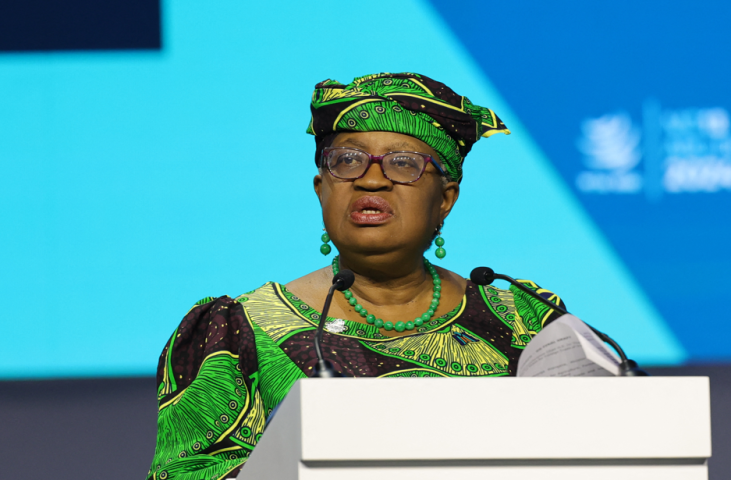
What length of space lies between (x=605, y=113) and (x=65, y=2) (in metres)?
2.13

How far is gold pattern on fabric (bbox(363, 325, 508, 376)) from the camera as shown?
198 cm

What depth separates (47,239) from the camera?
3.21 m

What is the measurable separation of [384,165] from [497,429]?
3.63ft

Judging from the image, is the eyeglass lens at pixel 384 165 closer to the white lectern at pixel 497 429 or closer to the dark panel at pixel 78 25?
the white lectern at pixel 497 429

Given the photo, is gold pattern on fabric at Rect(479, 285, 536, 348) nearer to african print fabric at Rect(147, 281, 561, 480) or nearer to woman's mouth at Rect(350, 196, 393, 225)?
african print fabric at Rect(147, 281, 561, 480)

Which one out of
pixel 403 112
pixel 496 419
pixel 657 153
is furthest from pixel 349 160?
pixel 657 153

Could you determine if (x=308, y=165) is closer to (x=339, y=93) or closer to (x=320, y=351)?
(x=339, y=93)

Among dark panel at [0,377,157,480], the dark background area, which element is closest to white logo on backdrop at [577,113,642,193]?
the dark background area

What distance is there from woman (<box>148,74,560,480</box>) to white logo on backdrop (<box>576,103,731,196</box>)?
1379 mm

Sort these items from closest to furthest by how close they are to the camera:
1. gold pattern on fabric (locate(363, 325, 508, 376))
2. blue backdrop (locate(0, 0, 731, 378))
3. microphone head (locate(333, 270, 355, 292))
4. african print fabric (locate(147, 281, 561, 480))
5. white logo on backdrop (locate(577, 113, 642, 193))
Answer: microphone head (locate(333, 270, 355, 292)) → african print fabric (locate(147, 281, 561, 480)) → gold pattern on fabric (locate(363, 325, 508, 376)) → blue backdrop (locate(0, 0, 731, 378)) → white logo on backdrop (locate(577, 113, 642, 193))

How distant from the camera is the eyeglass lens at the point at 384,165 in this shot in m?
2.02

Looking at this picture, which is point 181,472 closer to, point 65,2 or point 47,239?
point 47,239

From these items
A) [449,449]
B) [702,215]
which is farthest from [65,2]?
[449,449]

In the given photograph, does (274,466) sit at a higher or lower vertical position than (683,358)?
lower
